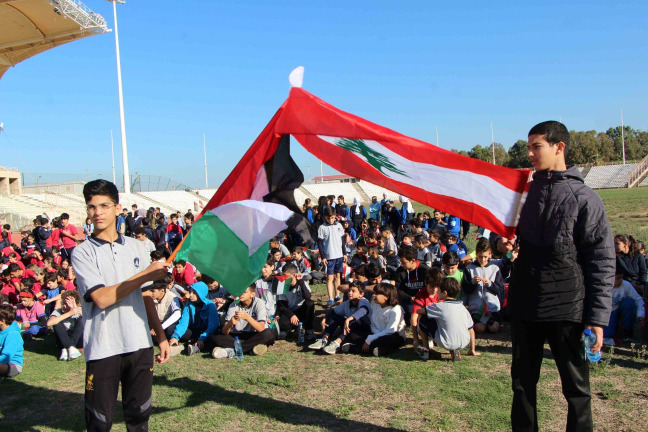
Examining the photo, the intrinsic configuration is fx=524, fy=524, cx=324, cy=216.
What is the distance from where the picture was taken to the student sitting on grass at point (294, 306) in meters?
7.50

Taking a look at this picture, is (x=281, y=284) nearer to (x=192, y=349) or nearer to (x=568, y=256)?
(x=192, y=349)

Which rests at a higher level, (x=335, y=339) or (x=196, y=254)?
(x=196, y=254)

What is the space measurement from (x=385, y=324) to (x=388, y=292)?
0.41 metres

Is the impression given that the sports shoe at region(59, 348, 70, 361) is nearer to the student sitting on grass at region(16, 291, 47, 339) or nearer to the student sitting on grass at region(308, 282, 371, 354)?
the student sitting on grass at region(16, 291, 47, 339)

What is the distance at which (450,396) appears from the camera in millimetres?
4965

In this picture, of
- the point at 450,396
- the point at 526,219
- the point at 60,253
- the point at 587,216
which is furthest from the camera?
the point at 60,253

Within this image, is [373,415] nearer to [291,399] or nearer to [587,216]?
[291,399]

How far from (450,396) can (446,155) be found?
2510 mm

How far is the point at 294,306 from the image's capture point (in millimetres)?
7832

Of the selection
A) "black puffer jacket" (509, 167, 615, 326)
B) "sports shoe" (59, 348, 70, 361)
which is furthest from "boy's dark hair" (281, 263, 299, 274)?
"black puffer jacket" (509, 167, 615, 326)

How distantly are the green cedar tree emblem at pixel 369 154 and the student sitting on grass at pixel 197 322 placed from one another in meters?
4.22

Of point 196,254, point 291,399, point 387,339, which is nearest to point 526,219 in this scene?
point 196,254

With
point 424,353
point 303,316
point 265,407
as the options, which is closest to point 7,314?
point 265,407

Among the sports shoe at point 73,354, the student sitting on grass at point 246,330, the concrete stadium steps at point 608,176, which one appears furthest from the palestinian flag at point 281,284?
the concrete stadium steps at point 608,176
